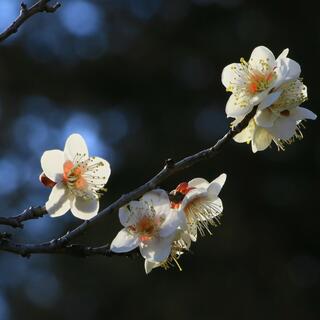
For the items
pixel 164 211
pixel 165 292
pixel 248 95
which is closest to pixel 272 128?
pixel 248 95

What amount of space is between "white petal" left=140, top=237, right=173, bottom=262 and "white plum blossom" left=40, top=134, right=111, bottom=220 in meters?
0.14

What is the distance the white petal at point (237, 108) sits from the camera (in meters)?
1.66

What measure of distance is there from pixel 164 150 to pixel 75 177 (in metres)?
5.08

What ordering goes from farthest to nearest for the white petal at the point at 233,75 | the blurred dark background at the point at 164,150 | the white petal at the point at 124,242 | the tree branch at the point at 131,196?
the blurred dark background at the point at 164,150, the white petal at the point at 233,75, the white petal at the point at 124,242, the tree branch at the point at 131,196

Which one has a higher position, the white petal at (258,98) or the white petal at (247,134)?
the white petal at (258,98)

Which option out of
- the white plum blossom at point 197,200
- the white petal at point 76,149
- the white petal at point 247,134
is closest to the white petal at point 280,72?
the white petal at point 247,134

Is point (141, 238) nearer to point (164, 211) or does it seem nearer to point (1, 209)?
point (164, 211)

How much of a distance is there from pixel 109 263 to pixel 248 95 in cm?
495

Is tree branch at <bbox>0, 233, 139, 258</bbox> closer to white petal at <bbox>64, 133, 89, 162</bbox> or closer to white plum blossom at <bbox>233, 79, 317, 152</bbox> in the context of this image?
white petal at <bbox>64, 133, 89, 162</bbox>

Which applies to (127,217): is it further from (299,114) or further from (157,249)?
(299,114)

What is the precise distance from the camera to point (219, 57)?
727 centimetres

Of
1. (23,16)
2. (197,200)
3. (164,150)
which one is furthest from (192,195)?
(164,150)

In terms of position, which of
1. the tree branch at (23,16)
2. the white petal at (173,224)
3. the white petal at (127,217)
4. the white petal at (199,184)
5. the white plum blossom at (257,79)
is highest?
the tree branch at (23,16)

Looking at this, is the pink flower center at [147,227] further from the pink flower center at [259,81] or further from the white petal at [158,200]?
the pink flower center at [259,81]
